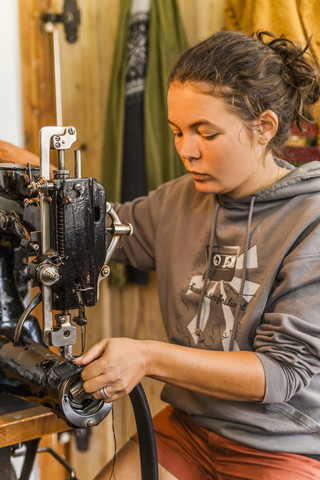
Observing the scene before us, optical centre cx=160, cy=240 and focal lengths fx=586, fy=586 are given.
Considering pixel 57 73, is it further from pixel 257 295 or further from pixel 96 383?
pixel 96 383

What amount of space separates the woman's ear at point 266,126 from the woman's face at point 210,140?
0.05 feet

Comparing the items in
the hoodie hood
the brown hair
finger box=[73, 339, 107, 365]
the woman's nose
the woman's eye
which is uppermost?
the brown hair

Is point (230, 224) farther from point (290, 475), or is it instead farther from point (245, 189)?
point (290, 475)

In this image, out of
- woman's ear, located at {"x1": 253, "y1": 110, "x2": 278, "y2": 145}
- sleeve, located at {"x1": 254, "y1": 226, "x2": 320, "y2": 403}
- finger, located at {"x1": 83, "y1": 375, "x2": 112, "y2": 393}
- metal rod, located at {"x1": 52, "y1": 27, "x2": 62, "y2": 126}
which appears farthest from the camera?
metal rod, located at {"x1": 52, "y1": 27, "x2": 62, "y2": 126}

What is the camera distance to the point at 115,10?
1.91 meters

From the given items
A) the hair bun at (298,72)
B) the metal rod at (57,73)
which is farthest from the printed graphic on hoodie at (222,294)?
the metal rod at (57,73)

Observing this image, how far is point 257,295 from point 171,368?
26 centimetres

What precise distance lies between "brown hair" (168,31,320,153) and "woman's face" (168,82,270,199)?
2cm

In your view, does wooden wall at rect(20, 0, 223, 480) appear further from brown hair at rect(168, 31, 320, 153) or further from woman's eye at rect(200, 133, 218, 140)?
woman's eye at rect(200, 133, 218, 140)

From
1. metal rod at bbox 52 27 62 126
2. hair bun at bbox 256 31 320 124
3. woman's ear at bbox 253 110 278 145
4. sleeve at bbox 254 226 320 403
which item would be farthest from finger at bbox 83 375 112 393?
metal rod at bbox 52 27 62 126

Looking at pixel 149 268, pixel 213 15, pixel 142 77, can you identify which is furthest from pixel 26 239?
pixel 213 15

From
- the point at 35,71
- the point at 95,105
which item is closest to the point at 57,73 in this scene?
the point at 35,71

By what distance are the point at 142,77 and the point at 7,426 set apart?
1.20m

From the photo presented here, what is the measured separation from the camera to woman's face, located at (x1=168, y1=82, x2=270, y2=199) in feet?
3.63
